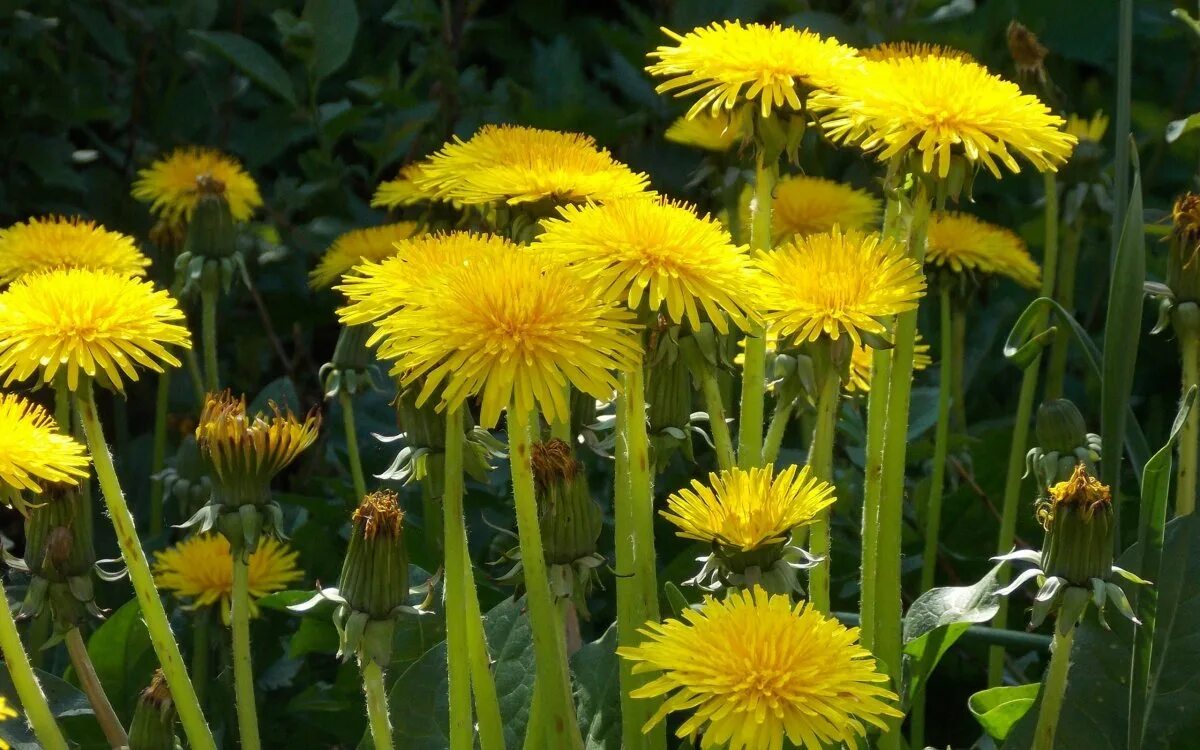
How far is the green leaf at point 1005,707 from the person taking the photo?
135 centimetres

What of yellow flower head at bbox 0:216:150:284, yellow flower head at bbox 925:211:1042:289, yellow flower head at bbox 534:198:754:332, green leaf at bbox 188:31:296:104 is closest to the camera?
yellow flower head at bbox 534:198:754:332

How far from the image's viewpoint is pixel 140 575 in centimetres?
116

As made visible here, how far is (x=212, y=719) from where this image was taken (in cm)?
173

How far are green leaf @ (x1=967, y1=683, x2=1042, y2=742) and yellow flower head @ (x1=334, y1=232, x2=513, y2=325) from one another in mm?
634

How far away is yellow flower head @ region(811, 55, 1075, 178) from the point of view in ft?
3.78

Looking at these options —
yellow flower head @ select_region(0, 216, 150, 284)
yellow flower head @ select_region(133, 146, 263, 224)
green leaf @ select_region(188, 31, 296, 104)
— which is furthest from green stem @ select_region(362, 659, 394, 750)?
green leaf @ select_region(188, 31, 296, 104)

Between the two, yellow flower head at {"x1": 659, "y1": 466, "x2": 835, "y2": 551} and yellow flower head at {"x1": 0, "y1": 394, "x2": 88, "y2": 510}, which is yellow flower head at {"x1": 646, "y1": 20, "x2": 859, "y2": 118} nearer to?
yellow flower head at {"x1": 659, "y1": 466, "x2": 835, "y2": 551}

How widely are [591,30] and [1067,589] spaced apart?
7.30ft

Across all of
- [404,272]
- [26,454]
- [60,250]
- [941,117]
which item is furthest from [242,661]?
[941,117]

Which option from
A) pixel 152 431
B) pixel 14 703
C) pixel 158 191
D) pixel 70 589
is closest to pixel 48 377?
pixel 70 589

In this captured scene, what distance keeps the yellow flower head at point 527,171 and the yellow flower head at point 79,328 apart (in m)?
0.27

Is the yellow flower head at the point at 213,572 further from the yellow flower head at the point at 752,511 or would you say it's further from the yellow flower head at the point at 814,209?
the yellow flower head at the point at 814,209

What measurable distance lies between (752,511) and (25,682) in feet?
1.83

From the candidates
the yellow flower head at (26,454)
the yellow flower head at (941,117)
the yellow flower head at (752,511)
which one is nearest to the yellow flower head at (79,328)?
the yellow flower head at (26,454)
